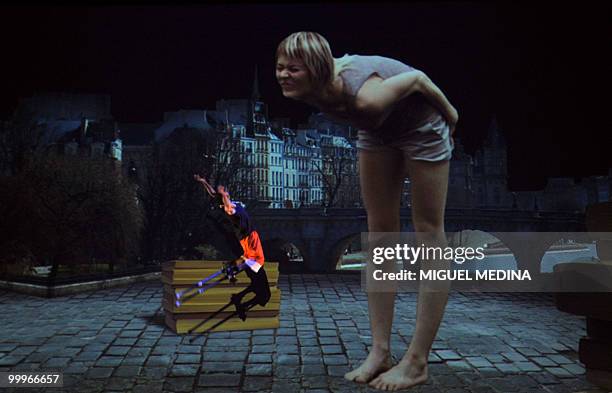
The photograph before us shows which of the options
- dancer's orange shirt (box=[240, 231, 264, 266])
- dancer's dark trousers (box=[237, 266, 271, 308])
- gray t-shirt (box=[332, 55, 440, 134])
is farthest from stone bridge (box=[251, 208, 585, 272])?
gray t-shirt (box=[332, 55, 440, 134])

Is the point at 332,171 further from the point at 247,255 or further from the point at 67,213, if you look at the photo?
the point at 247,255

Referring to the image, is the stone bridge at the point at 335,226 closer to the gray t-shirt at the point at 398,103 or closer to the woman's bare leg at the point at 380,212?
the woman's bare leg at the point at 380,212

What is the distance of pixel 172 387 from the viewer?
141 inches

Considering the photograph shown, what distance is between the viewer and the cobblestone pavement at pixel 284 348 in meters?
3.67

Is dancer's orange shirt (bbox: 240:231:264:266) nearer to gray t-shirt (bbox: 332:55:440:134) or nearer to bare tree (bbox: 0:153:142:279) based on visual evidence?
gray t-shirt (bbox: 332:55:440:134)

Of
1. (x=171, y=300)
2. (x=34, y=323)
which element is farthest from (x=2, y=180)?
(x=171, y=300)

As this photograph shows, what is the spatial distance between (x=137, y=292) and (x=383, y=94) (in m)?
6.30

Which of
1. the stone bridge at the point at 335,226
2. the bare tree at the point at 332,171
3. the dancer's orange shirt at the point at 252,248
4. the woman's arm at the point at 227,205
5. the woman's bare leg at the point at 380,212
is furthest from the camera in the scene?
the stone bridge at the point at 335,226

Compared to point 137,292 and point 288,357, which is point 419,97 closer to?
point 288,357

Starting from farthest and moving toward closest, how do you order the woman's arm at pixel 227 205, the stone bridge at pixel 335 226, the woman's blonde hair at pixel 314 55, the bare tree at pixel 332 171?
1. the stone bridge at pixel 335 226
2. the bare tree at pixel 332 171
3. the woman's arm at pixel 227 205
4. the woman's blonde hair at pixel 314 55

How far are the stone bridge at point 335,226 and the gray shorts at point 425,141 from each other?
15910 mm

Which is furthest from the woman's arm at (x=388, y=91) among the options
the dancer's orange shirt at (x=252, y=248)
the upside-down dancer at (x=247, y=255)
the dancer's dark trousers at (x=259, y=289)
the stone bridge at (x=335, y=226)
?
the stone bridge at (x=335, y=226)

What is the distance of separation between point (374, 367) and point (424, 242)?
2.56 feet

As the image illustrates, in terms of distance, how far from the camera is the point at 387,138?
A: 3240mm
